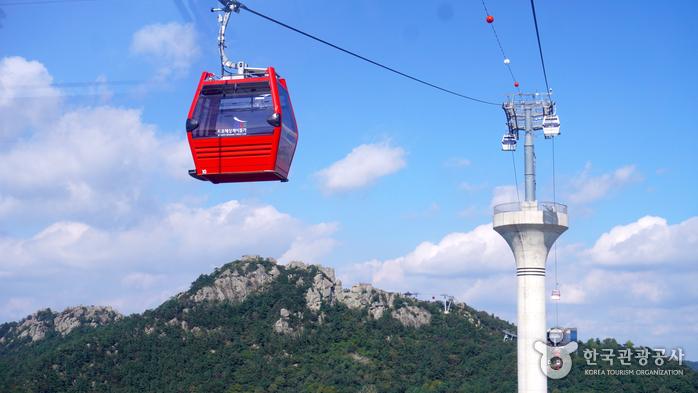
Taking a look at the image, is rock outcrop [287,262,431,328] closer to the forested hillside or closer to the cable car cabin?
the forested hillside

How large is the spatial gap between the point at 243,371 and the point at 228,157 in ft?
266

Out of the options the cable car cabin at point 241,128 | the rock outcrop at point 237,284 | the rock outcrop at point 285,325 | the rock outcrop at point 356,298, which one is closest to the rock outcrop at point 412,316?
the rock outcrop at point 356,298

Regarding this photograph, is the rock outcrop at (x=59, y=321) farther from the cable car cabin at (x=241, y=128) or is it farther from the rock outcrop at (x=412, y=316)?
the cable car cabin at (x=241, y=128)

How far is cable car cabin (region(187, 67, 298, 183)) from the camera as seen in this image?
26.6 meters

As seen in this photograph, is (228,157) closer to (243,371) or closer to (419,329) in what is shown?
(243,371)

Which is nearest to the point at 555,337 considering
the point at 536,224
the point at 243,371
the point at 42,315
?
the point at 536,224

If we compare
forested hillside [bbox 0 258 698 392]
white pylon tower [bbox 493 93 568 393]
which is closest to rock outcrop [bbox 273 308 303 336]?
forested hillside [bbox 0 258 698 392]

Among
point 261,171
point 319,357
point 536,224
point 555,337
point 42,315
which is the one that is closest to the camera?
point 261,171

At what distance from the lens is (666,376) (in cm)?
8969

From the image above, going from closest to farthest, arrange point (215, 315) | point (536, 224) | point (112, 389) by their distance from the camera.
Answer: point (536, 224) < point (112, 389) < point (215, 315)

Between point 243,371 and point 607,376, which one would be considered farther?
point 243,371

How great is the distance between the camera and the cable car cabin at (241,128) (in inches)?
1046

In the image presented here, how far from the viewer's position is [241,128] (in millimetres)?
26906

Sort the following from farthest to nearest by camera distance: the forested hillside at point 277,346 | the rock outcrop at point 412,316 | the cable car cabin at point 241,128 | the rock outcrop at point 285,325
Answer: the rock outcrop at point 412,316 → the rock outcrop at point 285,325 → the forested hillside at point 277,346 → the cable car cabin at point 241,128
